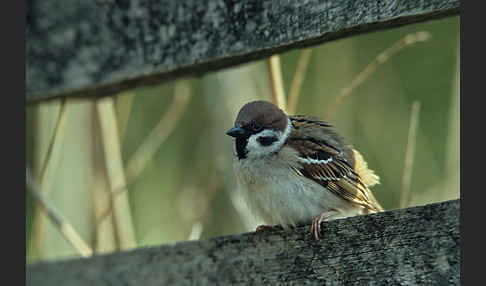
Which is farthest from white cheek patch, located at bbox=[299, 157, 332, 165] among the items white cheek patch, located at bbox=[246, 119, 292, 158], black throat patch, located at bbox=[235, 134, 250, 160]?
black throat patch, located at bbox=[235, 134, 250, 160]

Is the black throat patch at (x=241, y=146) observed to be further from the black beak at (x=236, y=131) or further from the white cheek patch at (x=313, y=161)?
the white cheek patch at (x=313, y=161)

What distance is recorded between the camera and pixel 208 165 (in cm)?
345

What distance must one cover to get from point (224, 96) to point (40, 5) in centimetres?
186

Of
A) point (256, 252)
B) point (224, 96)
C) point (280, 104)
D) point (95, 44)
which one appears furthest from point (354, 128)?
point (95, 44)

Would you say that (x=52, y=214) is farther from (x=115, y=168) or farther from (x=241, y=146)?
(x=241, y=146)

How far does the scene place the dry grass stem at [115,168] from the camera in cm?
231

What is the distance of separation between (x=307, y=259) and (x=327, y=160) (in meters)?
0.90

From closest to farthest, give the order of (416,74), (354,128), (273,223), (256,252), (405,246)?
(405,246), (256,252), (273,223), (416,74), (354,128)

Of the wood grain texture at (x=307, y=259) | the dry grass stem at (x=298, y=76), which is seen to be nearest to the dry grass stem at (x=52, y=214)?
the wood grain texture at (x=307, y=259)

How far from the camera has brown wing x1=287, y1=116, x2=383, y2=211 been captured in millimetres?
2334

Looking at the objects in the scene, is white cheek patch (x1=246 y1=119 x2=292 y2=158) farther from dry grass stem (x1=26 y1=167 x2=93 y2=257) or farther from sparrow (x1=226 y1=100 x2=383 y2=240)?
dry grass stem (x1=26 y1=167 x2=93 y2=257)

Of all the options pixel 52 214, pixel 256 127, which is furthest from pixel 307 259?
pixel 52 214

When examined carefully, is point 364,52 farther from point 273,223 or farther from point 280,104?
point 273,223

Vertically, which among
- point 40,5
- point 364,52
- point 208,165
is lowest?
point 208,165
